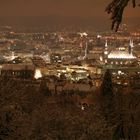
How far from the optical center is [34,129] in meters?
7.99

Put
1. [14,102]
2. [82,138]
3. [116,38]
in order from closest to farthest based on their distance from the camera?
[14,102], [82,138], [116,38]

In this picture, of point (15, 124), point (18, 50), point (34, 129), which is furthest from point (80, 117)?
point (18, 50)

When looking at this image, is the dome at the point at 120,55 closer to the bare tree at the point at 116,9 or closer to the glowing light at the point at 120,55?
the glowing light at the point at 120,55

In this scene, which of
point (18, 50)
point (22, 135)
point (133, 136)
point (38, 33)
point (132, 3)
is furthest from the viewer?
point (38, 33)

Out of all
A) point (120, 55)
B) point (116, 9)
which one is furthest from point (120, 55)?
point (116, 9)

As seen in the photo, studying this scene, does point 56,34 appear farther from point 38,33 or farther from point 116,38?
point 116,38

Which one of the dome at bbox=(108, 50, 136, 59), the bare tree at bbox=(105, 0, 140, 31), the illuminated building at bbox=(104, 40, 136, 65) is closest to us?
the bare tree at bbox=(105, 0, 140, 31)

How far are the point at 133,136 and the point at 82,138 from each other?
16.0 feet

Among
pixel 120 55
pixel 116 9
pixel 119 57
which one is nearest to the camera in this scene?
pixel 116 9

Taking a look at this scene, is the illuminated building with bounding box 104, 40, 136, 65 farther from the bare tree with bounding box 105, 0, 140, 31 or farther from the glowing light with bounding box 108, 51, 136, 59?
the bare tree with bounding box 105, 0, 140, 31

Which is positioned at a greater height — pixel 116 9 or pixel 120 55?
pixel 116 9

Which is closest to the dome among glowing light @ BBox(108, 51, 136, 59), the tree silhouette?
glowing light @ BBox(108, 51, 136, 59)

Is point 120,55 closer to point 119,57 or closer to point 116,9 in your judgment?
point 119,57

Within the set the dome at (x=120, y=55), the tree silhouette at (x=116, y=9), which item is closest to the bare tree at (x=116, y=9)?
the tree silhouette at (x=116, y=9)
